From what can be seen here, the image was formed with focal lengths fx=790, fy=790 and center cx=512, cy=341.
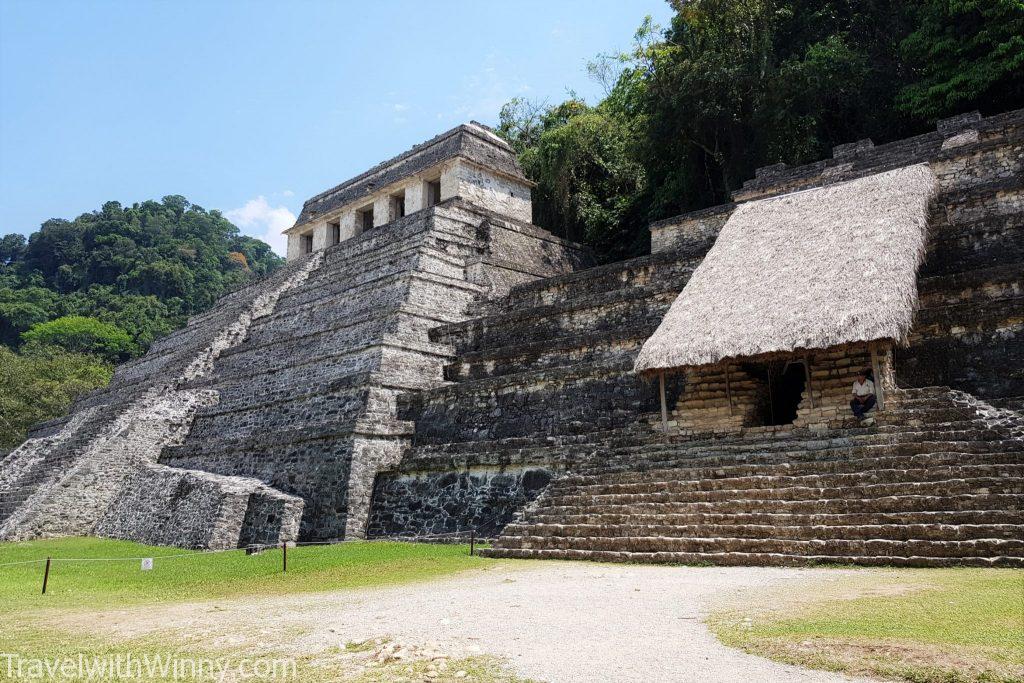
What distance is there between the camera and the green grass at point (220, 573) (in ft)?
21.7

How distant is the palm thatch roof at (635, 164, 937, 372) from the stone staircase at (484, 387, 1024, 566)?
0.94 m

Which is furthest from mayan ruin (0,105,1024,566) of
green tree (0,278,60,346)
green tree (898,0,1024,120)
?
green tree (0,278,60,346)

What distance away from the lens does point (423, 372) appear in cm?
1310

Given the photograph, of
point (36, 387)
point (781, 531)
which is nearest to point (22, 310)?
point (36, 387)

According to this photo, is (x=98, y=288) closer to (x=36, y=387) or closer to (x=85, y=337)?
(x=85, y=337)

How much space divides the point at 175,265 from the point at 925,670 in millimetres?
45163

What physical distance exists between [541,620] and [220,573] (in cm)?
448

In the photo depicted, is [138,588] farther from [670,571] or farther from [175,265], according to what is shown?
[175,265]

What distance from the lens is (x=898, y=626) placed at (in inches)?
152

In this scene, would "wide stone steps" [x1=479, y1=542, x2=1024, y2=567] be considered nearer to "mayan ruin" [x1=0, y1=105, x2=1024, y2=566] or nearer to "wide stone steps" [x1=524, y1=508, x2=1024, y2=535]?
"mayan ruin" [x1=0, y1=105, x2=1024, y2=566]

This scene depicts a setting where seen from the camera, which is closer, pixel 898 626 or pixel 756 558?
pixel 898 626

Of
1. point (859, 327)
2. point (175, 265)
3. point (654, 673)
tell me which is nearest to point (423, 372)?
point (859, 327)

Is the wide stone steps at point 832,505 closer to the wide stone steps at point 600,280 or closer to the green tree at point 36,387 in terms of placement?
the wide stone steps at point 600,280

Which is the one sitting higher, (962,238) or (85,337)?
Answer: (85,337)
